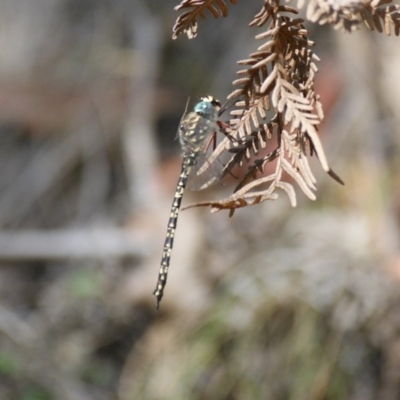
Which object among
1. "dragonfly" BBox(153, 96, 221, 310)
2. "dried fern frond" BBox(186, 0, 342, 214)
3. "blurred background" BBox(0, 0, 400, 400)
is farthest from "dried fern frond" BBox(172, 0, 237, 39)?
"blurred background" BBox(0, 0, 400, 400)

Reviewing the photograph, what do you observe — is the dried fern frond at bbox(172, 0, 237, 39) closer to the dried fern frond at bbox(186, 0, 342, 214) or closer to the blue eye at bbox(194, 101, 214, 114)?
the dried fern frond at bbox(186, 0, 342, 214)

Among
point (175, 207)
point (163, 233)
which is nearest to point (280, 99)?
point (175, 207)

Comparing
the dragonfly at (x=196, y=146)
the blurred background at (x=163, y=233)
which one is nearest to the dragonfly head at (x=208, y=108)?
the dragonfly at (x=196, y=146)

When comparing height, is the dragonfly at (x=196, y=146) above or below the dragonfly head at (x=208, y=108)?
below

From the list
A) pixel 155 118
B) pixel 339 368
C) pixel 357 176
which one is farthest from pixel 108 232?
pixel 339 368

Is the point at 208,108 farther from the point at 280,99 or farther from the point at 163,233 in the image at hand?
the point at 163,233

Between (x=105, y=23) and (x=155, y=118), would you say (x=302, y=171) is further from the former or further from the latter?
(x=105, y=23)

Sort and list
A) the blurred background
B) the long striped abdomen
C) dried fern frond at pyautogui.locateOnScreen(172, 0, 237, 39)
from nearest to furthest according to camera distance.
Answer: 1. dried fern frond at pyautogui.locateOnScreen(172, 0, 237, 39)
2. the long striped abdomen
3. the blurred background

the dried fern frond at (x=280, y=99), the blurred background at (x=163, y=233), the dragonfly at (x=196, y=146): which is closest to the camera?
the dried fern frond at (x=280, y=99)

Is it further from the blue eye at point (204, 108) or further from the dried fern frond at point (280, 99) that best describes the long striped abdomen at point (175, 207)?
the dried fern frond at point (280, 99)
